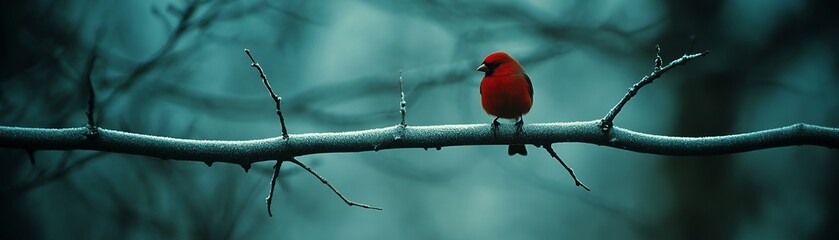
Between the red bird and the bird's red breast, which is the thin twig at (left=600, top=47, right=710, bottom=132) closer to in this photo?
the red bird

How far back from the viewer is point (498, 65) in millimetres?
3586

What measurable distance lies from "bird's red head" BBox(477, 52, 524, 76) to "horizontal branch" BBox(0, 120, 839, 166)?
1122 millimetres

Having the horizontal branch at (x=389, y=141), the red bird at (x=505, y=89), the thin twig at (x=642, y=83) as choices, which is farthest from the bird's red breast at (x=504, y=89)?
the thin twig at (x=642, y=83)

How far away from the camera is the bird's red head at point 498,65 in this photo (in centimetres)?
357

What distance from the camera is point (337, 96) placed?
Answer: 21.4 ft

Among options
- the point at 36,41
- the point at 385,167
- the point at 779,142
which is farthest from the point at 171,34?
the point at 779,142

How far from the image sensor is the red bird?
338cm

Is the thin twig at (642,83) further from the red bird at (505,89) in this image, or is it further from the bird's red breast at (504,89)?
the bird's red breast at (504,89)

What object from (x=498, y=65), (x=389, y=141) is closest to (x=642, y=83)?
(x=389, y=141)

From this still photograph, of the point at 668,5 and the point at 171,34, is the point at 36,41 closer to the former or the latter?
the point at 171,34

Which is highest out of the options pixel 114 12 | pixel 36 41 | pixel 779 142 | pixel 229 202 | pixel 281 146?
pixel 114 12

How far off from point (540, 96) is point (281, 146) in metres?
6.99

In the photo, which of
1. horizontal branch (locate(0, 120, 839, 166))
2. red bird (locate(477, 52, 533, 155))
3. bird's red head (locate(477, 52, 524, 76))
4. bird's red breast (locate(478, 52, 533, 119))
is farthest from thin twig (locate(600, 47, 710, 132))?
bird's red head (locate(477, 52, 524, 76))

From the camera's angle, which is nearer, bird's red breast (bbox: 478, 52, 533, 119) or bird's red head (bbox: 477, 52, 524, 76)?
bird's red breast (bbox: 478, 52, 533, 119)
